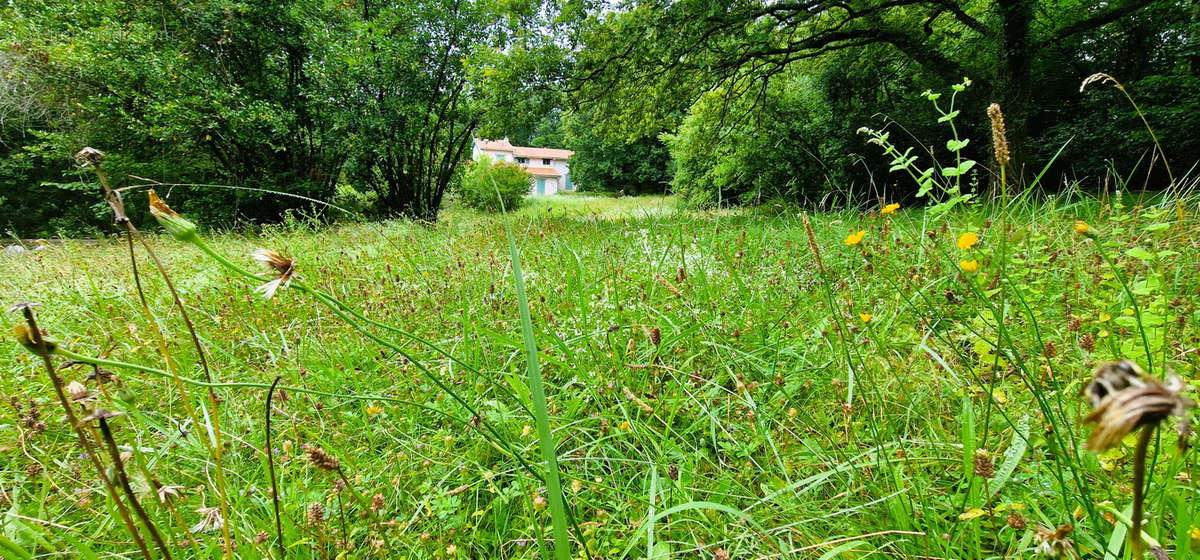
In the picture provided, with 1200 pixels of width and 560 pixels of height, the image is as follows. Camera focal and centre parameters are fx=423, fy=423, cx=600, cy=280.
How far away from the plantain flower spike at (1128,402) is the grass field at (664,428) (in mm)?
270

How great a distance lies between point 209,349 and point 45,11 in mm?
11087

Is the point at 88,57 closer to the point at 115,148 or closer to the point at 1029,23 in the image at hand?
the point at 115,148

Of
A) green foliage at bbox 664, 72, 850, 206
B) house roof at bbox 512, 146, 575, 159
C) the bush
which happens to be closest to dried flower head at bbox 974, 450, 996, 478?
green foliage at bbox 664, 72, 850, 206

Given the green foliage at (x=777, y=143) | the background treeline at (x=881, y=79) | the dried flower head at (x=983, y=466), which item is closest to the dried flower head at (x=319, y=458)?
the dried flower head at (x=983, y=466)

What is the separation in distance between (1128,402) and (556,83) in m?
9.03

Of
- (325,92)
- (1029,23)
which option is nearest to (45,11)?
(325,92)

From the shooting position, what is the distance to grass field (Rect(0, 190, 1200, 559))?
77 cm

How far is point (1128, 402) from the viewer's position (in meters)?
0.23

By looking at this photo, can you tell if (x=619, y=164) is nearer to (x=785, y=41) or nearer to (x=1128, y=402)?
(x=785, y=41)

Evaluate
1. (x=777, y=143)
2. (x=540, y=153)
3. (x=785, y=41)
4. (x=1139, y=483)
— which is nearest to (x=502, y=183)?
(x=777, y=143)

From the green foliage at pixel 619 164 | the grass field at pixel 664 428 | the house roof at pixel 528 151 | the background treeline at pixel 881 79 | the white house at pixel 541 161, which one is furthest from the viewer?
the house roof at pixel 528 151

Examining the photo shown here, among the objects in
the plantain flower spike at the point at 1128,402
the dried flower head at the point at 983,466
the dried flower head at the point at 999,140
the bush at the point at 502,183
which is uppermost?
the bush at the point at 502,183

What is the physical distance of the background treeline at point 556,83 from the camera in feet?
21.8

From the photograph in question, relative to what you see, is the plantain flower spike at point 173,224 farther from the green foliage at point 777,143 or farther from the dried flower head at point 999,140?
the green foliage at point 777,143
